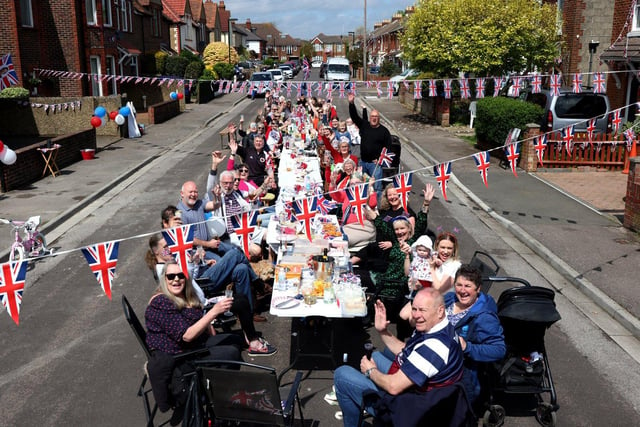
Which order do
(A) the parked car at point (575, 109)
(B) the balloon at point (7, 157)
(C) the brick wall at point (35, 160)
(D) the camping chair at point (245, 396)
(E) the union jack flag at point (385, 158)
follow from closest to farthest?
1. (D) the camping chair at point (245, 396)
2. (E) the union jack flag at point (385, 158)
3. (B) the balloon at point (7, 157)
4. (C) the brick wall at point (35, 160)
5. (A) the parked car at point (575, 109)

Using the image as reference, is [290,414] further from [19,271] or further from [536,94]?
[536,94]

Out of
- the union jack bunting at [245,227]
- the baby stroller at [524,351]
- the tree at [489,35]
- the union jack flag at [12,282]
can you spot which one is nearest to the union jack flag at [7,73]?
the tree at [489,35]

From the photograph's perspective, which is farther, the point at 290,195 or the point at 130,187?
the point at 130,187

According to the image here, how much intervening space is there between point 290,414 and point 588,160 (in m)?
15.2

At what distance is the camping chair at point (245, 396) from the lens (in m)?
4.72

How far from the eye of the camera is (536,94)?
20016mm

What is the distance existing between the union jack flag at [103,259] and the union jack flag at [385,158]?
23.0 feet

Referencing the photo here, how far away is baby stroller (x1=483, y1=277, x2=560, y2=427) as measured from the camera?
5.68 meters

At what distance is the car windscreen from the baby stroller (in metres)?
14.0

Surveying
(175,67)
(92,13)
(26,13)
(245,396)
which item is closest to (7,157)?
(245,396)

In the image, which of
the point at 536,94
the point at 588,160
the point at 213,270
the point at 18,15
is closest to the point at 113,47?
the point at 18,15

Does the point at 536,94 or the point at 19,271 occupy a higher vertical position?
the point at 536,94

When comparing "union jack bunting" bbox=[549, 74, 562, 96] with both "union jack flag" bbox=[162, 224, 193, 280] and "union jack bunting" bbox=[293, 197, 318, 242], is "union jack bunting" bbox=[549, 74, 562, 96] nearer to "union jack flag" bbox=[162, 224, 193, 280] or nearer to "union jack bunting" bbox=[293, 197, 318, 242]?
"union jack bunting" bbox=[293, 197, 318, 242]

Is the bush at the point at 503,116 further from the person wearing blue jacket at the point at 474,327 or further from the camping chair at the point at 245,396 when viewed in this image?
the camping chair at the point at 245,396
